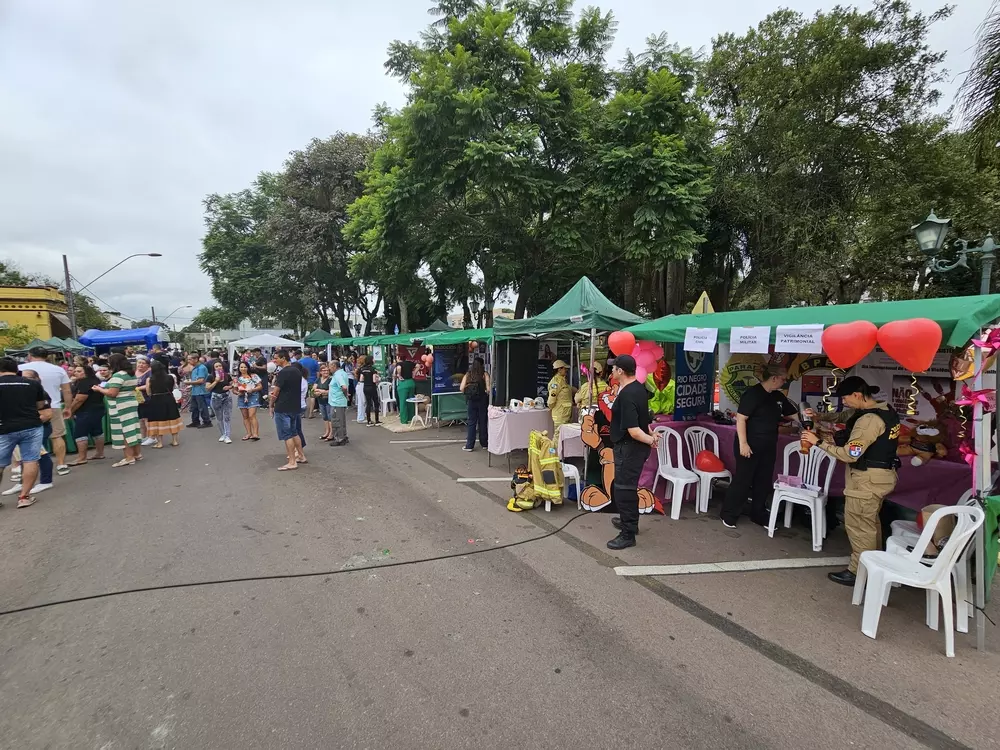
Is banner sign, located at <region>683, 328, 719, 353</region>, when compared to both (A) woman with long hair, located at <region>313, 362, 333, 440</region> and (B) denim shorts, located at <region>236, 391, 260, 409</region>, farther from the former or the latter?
(B) denim shorts, located at <region>236, 391, 260, 409</region>

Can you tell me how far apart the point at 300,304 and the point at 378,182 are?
17.2 m

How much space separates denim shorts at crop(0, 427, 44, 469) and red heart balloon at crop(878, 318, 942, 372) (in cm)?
867

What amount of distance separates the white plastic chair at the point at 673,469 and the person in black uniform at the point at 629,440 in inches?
39.8

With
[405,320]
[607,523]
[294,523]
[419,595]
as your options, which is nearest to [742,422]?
[607,523]

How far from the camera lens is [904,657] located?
2.94 metres

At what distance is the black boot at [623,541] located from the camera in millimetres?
4523

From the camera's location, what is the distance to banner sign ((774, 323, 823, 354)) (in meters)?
3.92

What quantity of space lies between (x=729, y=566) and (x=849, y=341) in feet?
6.88

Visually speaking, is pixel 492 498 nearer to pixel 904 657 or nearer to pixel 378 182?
pixel 904 657

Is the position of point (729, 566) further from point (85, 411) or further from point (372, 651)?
point (85, 411)

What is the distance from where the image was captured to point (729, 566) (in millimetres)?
4188

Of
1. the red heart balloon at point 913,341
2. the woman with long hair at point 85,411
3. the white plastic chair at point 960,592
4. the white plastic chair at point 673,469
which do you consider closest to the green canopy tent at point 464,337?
the white plastic chair at point 673,469

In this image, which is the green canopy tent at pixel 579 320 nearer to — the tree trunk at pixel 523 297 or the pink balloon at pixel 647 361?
the pink balloon at pixel 647 361

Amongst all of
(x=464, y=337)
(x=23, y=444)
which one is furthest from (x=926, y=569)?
(x=23, y=444)
